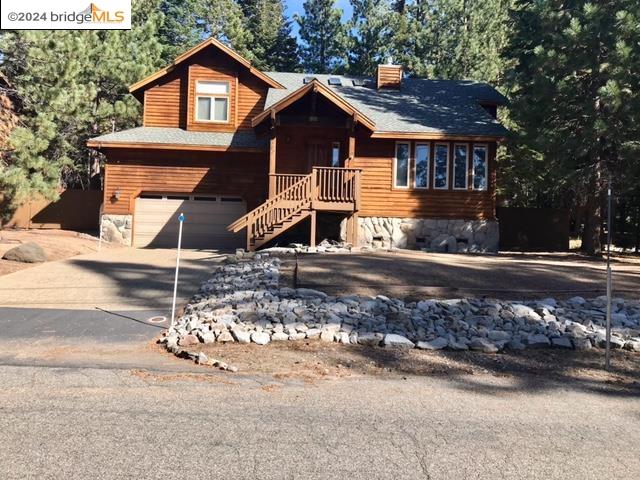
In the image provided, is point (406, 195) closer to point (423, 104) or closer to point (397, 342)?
point (423, 104)

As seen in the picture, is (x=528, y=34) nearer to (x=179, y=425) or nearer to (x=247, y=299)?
(x=247, y=299)

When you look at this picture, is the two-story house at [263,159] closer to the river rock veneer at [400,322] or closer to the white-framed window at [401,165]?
the white-framed window at [401,165]

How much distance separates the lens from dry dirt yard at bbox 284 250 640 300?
9.62m

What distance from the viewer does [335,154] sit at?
742 inches

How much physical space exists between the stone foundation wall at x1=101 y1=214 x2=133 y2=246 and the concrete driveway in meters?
3.56

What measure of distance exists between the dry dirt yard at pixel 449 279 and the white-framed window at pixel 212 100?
900cm

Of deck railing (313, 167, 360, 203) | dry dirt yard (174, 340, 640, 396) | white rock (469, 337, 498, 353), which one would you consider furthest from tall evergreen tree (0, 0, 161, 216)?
white rock (469, 337, 498, 353)

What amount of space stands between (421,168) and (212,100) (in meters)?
7.88

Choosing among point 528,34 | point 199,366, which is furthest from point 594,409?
point 528,34

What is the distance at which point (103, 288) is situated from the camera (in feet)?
35.7

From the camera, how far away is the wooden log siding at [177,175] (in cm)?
1894

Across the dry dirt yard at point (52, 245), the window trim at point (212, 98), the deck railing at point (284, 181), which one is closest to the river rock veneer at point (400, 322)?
the dry dirt yard at point (52, 245)

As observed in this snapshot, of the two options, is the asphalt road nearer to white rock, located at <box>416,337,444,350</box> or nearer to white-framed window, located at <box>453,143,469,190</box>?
white rock, located at <box>416,337,444,350</box>

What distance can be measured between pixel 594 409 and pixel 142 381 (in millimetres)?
4379
